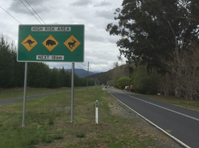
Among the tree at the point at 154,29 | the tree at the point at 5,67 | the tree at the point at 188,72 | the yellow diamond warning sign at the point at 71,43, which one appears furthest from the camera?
the tree at the point at 5,67

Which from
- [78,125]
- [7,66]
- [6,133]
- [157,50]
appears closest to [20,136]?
[6,133]

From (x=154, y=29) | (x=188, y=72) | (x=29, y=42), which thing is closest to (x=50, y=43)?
(x=29, y=42)

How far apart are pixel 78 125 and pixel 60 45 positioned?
11.8 ft

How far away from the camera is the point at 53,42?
862 centimetres

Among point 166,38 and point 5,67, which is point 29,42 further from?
point 5,67

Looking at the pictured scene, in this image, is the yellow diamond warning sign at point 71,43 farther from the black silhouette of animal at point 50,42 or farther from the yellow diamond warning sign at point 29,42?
the yellow diamond warning sign at point 29,42

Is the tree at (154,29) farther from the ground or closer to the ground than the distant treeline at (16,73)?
farther from the ground

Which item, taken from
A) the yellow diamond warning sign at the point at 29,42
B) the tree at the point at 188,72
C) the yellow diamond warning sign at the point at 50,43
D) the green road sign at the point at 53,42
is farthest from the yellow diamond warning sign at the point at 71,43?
the tree at the point at 188,72

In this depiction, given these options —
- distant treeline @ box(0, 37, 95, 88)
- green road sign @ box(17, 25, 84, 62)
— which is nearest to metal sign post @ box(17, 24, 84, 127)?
green road sign @ box(17, 25, 84, 62)

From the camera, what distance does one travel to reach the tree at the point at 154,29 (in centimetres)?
2470

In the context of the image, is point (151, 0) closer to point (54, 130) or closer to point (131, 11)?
point (131, 11)

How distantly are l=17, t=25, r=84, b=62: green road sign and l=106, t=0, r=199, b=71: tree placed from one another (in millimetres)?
18926

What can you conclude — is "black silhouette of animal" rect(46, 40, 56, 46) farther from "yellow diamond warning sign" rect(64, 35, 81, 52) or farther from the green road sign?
"yellow diamond warning sign" rect(64, 35, 81, 52)

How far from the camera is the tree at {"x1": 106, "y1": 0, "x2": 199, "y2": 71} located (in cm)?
2470
